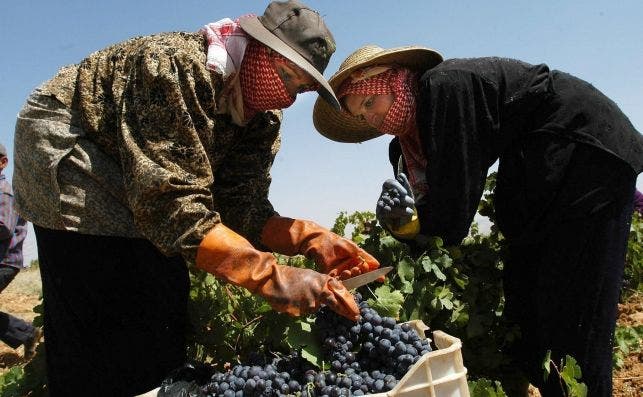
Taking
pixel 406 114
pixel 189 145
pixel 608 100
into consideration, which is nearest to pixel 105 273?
pixel 189 145

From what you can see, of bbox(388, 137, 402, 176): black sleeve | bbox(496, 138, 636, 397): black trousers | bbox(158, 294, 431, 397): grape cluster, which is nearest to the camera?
bbox(158, 294, 431, 397): grape cluster

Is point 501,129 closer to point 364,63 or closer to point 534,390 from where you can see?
point 364,63

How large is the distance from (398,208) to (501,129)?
23.7 inches

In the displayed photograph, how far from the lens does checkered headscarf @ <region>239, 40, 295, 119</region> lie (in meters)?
2.29

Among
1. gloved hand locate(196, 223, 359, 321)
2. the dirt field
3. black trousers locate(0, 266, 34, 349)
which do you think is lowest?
the dirt field

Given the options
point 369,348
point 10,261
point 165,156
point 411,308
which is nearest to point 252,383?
point 369,348

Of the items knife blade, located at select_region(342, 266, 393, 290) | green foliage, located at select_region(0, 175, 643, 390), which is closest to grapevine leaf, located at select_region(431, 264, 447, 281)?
green foliage, located at select_region(0, 175, 643, 390)

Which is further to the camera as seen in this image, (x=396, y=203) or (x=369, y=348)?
(x=396, y=203)

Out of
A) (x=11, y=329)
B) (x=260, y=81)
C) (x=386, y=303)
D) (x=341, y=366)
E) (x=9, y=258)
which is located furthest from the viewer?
(x=9, y=258)

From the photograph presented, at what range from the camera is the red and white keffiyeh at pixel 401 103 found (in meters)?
2.89

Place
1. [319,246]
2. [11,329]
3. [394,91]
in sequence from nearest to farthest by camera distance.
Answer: [319,246] < [394,91] < [11,329]

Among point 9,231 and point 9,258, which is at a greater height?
point 9,231

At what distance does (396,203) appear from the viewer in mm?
2777

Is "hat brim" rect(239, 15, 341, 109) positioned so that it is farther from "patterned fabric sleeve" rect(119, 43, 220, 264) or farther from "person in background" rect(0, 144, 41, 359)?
"person in background" rect(0, 144, 41, 359)
